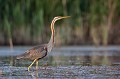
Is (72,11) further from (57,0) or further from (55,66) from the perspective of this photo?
(55,66)

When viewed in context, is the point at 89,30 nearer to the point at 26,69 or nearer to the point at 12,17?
the point at 12,17

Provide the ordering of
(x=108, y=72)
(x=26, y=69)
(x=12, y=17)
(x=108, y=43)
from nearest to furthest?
1. (x=108, y=72)
2. (x=26, y=69)
3. (x=12, y=17)
4. (x=108, y=43)

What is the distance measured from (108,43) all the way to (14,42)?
384 centimetres

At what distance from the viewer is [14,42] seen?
18.7 meters

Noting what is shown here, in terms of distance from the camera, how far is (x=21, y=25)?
59.3 ft

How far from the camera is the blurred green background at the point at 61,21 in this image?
17.7m

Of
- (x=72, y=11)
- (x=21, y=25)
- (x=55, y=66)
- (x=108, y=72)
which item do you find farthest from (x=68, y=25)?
(x=108, y=72)

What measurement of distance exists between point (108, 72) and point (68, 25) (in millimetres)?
7743

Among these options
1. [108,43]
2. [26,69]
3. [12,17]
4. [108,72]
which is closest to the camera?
[108,72]

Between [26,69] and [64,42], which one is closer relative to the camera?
[26,69]

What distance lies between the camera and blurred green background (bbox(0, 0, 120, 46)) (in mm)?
17734

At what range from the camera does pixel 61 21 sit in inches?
706

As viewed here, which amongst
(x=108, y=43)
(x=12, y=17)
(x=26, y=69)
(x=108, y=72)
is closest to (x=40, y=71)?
(x=26, y=69)

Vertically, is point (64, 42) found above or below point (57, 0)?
below
